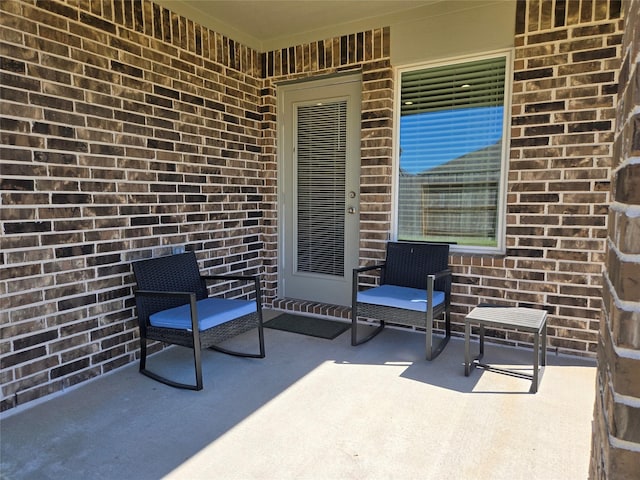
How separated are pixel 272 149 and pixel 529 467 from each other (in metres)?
3.41

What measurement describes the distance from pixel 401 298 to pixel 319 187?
1590mm

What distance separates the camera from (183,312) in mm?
2801

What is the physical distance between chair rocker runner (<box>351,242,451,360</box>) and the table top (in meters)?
0.33

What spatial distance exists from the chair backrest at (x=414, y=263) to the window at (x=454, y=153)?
248mm

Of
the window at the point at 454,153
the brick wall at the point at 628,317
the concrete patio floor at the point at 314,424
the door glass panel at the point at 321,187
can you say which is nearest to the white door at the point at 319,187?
the door glass panel at the point at 321,187

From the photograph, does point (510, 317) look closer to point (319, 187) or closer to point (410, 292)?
point (410, 292)

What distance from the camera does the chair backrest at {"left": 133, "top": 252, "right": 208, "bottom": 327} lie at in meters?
2.80

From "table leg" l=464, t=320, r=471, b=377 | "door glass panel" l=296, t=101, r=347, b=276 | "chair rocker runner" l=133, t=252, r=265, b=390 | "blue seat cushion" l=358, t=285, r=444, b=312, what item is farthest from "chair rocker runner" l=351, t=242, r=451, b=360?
"chair rocker runner" l=133, t=252, r=265, b=390

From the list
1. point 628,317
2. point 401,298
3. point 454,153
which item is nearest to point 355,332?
point 401,298

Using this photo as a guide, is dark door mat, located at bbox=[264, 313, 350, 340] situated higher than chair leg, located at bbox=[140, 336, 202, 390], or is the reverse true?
chair leg, located at bbox=[140, 336, 202, 390]

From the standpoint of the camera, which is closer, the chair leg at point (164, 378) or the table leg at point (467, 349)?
the chair leg at point (164, 378)

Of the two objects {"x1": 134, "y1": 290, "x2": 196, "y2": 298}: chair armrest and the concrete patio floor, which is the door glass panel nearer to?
the concrete patio floor

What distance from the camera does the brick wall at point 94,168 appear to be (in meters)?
2.32

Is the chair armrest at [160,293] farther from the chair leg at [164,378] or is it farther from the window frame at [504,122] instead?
the window frame at [504,122]
